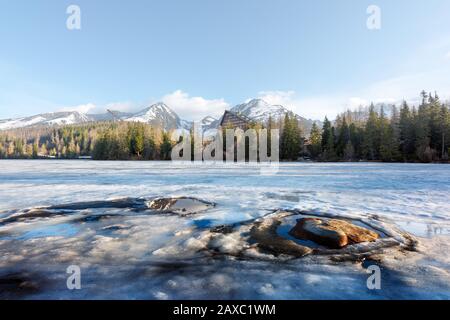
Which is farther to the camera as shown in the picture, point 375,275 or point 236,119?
point 236,119

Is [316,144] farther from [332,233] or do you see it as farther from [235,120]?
[332,233]

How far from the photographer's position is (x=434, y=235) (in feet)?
17.5

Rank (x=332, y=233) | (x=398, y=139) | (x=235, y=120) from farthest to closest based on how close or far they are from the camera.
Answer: (x=235, y=120), (x=398, y=139), (x=332, y=233)

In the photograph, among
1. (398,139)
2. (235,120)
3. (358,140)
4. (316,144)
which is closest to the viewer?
(398,139)

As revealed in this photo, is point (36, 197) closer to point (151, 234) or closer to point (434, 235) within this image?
point (151, 234)

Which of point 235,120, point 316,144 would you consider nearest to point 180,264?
point 316,144

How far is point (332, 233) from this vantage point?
5250 mm

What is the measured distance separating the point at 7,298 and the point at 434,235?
7.42 m

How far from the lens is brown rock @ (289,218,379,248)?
495 centimetres

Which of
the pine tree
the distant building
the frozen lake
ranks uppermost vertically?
the distant building

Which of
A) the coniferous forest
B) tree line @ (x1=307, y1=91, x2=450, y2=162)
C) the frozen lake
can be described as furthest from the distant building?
the frozen lake

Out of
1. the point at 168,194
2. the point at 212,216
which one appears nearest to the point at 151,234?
the point at 212,216

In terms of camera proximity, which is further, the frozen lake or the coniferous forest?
the coniferous forest

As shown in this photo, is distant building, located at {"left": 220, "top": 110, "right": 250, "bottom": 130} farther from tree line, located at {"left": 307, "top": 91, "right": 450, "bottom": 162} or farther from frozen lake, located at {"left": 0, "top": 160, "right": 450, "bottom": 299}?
frozen lake, located at {"left": 0, "top": 160, "right": 450, "bottom": 299}
